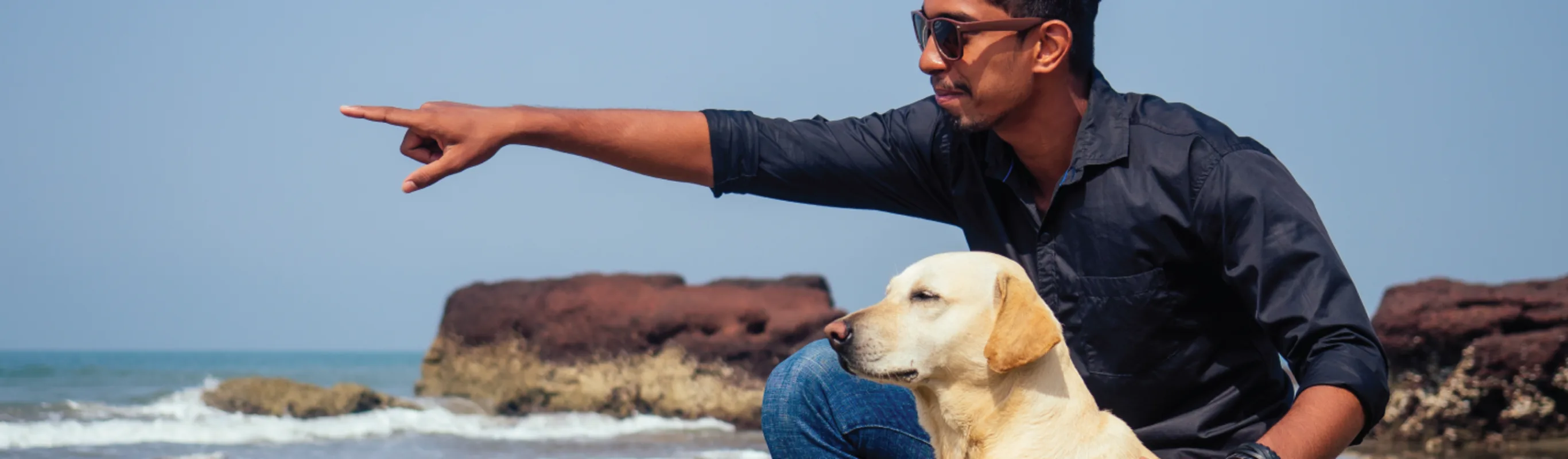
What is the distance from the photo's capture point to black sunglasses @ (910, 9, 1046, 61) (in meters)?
2.76

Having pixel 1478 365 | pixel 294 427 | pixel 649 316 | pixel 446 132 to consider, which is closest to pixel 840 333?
pixel 446 132

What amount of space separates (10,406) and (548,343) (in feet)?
24.8

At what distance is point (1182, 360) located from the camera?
2775 mm

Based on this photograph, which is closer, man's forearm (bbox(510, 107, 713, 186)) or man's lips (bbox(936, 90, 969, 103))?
man's forearm (bbox(510, 107, 713, 186))

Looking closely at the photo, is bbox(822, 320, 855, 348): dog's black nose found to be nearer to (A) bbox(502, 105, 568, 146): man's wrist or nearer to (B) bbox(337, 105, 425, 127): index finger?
(A) bbox(502, 105, 568, 146): man's wrist

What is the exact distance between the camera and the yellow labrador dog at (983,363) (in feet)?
8.12

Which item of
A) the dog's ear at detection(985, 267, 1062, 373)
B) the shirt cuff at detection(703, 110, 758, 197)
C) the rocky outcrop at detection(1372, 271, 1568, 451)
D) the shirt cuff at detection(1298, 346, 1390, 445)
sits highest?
the shirt cuff at detection(703, 110, 758, 197)

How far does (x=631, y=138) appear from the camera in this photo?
288 cm

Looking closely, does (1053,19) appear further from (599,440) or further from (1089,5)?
(599,440)

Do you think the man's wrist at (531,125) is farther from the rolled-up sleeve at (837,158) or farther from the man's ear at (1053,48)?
the man's ear at (1053,48)

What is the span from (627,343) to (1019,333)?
14.8 m

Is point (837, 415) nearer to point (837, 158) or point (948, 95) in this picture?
point (837, 158)

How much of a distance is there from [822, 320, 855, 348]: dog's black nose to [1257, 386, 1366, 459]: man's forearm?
79 cm

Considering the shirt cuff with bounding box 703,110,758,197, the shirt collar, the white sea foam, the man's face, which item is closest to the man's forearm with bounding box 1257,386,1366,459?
the shirt collar
